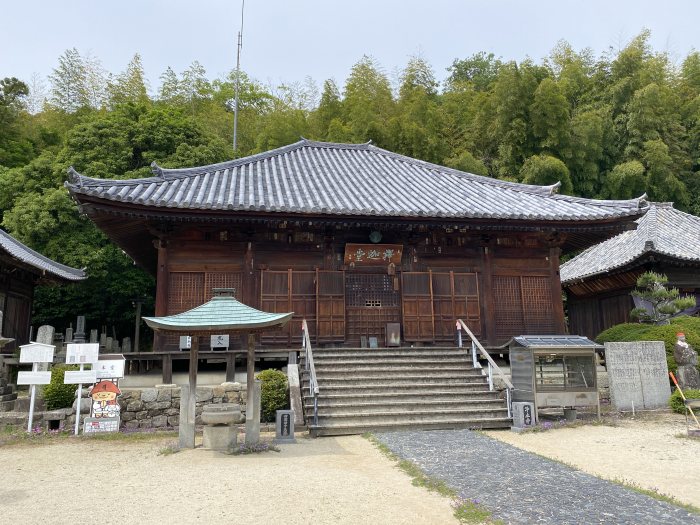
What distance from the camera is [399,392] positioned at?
37.0 ft

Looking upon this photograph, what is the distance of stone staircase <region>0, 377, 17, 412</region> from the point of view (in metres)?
11.7

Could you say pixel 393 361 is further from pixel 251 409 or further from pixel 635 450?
pixel 635 450

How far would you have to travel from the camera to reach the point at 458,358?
12.9 metres

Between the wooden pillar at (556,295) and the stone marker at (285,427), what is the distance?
28.4 feet

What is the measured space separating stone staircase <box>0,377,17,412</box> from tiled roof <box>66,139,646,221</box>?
5.08 m

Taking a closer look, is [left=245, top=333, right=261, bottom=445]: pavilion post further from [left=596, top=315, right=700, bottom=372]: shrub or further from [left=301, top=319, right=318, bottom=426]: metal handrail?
[left=596, top=315, right=700, bottom=372]: shrub

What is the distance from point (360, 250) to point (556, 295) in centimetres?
571

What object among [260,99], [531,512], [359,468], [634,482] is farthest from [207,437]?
[260,99]

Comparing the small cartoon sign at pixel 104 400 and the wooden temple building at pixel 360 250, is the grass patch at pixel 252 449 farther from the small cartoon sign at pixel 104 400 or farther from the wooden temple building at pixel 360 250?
the wooden temple building at pixel 360 250

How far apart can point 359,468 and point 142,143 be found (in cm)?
2286

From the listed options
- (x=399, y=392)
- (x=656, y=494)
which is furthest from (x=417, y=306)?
(x=656, y=494)

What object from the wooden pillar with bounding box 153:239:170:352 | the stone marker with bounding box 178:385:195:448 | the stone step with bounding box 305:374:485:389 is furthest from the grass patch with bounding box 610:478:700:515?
the wooden pillar with bounding box 153:239:170:352

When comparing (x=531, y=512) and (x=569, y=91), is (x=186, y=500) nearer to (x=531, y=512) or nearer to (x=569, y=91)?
(x=531, y=512)

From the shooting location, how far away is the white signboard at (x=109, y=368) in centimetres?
1034
